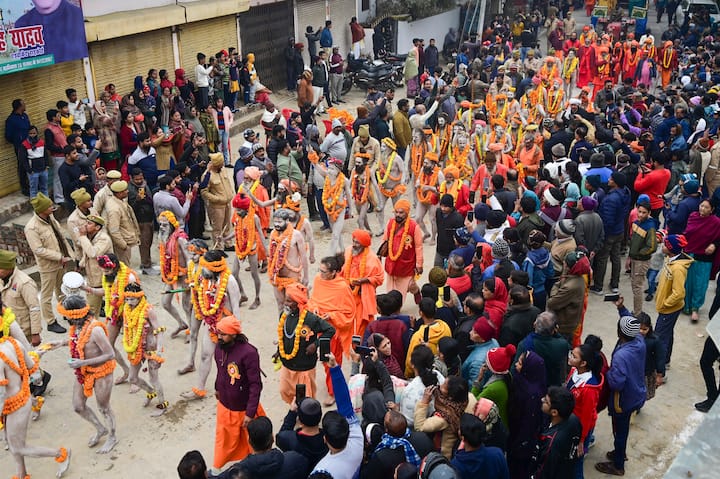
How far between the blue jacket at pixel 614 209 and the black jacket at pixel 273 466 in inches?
239

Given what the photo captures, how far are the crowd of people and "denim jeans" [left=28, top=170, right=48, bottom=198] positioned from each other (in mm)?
28

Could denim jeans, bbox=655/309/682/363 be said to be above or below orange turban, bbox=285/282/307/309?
below

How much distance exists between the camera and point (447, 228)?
855 centimetres

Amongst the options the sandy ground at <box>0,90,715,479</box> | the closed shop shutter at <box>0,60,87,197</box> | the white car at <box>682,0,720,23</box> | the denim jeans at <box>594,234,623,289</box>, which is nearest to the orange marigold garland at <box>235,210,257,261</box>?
the sandy ground at <box>0,90,715,479</box>

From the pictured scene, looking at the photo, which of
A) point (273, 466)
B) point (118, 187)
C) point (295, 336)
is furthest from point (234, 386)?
point (118, 187)

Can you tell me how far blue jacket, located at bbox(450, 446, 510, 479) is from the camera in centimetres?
473

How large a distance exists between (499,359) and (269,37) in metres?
16.5

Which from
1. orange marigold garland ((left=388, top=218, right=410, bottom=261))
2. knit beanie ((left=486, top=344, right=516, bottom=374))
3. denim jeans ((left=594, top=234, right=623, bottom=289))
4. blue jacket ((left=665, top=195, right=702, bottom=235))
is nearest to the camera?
knit beanie ((left=486, top=344, right=516, bottom=374))

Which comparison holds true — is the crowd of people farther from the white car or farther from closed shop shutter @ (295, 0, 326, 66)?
the white car

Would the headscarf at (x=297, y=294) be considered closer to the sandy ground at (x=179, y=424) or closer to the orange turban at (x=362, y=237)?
the orange turban at (x=362, y=237)

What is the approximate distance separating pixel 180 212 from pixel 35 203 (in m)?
1.79

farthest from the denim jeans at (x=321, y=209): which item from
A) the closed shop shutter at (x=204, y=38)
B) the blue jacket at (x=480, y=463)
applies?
the blue jacket at (x=480, y=463)

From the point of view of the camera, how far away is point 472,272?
757 centimetres

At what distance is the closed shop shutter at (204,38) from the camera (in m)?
16.7
